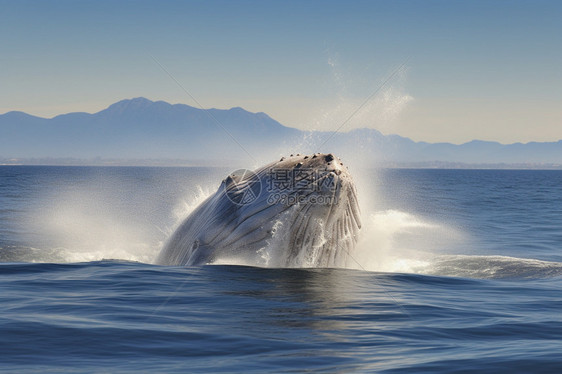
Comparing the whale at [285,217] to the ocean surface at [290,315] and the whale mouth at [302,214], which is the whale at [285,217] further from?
the ocean surface at [290,315]

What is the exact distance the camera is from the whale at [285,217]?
1005 cm

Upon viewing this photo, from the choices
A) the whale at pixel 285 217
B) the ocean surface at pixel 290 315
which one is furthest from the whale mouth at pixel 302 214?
the ocean surface at pixel 290 315

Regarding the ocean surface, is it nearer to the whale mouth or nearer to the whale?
the whale

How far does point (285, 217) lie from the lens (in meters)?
10.2

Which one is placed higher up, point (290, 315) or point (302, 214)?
point (302, 214)

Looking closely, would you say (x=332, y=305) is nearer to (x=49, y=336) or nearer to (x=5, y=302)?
(x=49, y=336)

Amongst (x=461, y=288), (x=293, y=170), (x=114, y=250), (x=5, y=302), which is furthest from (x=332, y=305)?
(x=114, y=250)

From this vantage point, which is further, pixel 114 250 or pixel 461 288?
pixel 114 250

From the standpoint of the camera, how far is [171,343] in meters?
6.82

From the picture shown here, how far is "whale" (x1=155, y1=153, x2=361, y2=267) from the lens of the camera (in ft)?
33.0

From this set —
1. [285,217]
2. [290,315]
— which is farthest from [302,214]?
[290,315]

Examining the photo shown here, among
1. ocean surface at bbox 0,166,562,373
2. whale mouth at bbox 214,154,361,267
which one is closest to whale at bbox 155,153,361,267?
whale mouth at bbox 214,154,361,267

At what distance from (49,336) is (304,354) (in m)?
2.86

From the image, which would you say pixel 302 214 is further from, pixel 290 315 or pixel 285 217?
pixel 290 315
